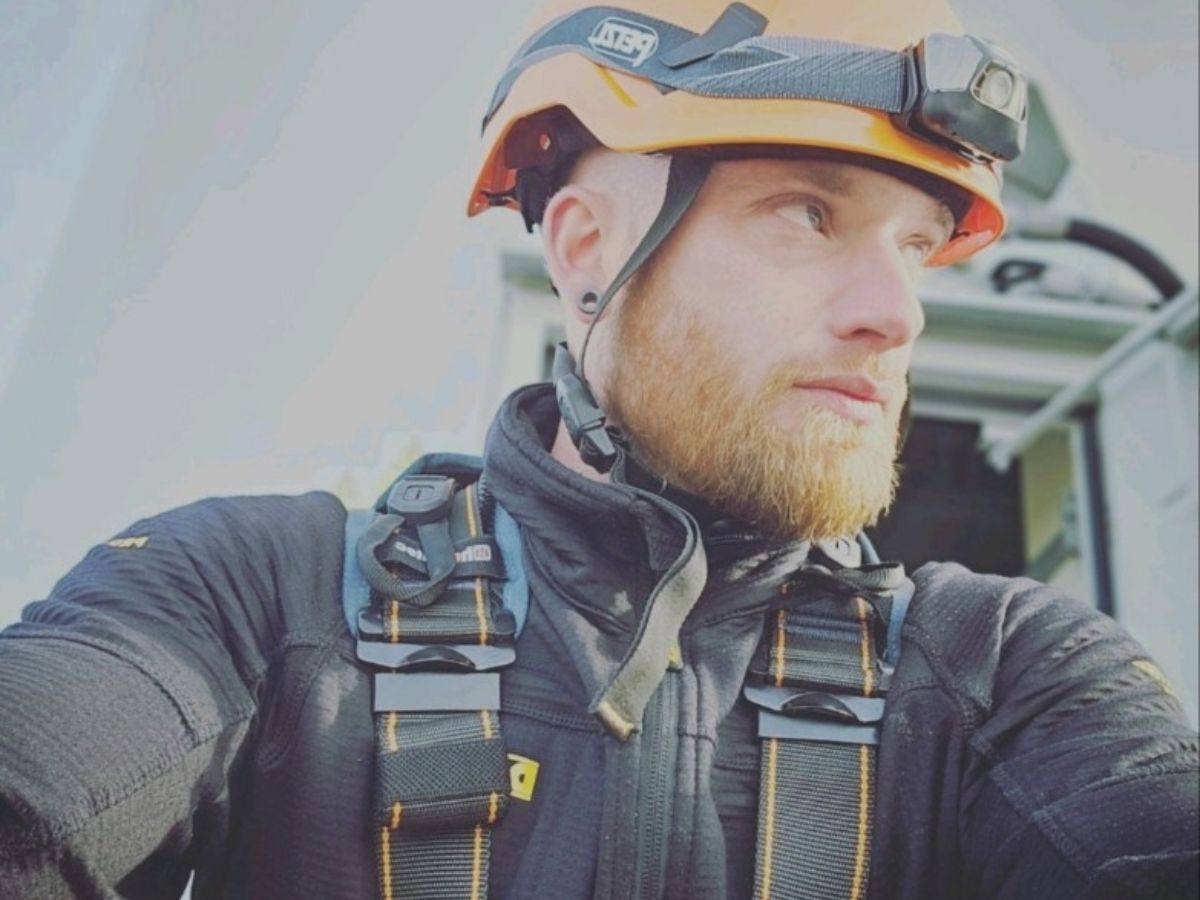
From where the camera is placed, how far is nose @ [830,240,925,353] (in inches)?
53.6

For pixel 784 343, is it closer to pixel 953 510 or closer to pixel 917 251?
pixel 917 251

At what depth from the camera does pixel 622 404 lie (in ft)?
5.06

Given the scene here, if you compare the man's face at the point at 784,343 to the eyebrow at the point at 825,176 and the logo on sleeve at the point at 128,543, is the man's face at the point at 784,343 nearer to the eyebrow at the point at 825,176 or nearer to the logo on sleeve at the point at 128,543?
the eyebrow at the point at 825,176

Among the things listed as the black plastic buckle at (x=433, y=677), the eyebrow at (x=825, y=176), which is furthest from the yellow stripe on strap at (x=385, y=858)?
the eyebrow at (x=825, y=176)

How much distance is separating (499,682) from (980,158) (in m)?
0.93

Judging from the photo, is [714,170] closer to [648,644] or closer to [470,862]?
[648,644]

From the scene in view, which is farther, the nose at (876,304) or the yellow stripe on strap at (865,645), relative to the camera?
the nose at (876,304)

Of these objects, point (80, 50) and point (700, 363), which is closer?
point (700, 363)

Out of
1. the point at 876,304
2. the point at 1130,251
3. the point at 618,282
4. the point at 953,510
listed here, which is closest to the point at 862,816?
the point at 876,304

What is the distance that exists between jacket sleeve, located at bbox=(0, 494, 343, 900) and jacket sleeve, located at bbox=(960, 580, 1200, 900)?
2.48 feet

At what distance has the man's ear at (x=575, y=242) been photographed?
5.49 ft

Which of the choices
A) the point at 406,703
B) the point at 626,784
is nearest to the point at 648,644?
the point at 626,784

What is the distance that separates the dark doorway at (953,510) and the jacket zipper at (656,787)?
310 cm

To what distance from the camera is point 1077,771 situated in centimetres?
108
